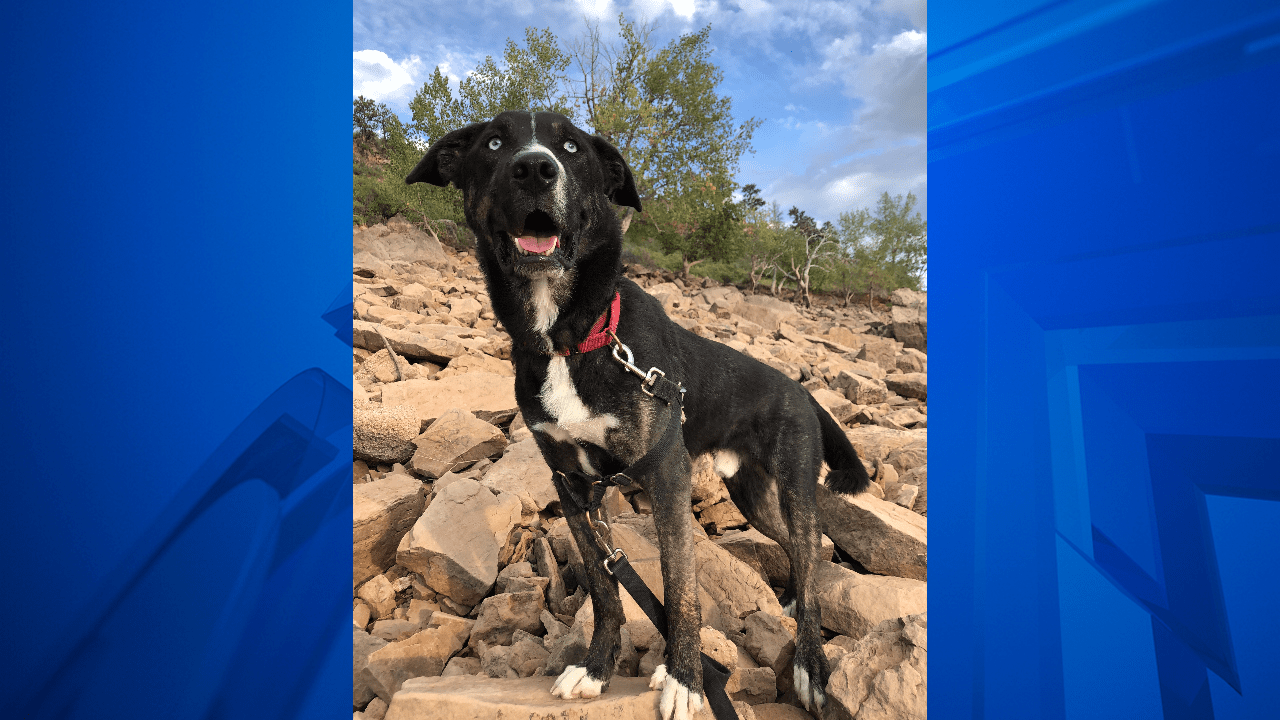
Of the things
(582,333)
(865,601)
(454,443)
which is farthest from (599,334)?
(454,443)

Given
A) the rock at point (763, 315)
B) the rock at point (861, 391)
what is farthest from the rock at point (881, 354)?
the rock at point (861, 391)

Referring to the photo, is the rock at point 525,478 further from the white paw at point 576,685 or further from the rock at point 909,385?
the rock at point 909,385

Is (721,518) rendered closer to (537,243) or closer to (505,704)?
(505,704)

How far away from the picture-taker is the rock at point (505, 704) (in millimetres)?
1832

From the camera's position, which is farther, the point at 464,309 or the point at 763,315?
the point at 763,315

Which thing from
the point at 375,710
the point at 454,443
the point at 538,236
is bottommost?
the point at 375,710

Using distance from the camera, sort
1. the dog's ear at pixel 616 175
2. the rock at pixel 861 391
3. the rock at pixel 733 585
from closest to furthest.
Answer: the dog's ear at pixel 616 175 < the rock at pixel 733 585 < the rock at pixel 861 391

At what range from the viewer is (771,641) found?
2.40m

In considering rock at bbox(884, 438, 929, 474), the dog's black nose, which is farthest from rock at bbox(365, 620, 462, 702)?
rock at bbox(884, 438, 929, 474)

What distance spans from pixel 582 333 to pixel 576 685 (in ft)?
4.18

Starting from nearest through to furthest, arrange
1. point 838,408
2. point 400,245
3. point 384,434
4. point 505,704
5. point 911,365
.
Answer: point 505,704 → point 384,434 → point 838,408 → point 911,365 → point 400,245
